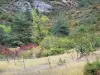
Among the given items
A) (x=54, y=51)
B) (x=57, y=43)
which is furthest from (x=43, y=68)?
(x=57, y=43)

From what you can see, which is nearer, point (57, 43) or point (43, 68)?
point (43, 68)

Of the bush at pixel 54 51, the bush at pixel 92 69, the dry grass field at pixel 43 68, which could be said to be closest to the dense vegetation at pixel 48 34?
the bush at pixel 54 51

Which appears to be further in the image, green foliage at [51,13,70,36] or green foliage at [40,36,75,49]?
green foliage at [51,13,70,36]

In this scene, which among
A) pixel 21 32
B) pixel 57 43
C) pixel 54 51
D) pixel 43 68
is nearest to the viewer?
pixel 43 68

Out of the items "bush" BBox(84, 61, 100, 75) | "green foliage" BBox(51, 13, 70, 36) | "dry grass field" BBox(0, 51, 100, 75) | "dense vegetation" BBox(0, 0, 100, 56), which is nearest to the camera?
"bush" BBox(84, 61, 100, 75)

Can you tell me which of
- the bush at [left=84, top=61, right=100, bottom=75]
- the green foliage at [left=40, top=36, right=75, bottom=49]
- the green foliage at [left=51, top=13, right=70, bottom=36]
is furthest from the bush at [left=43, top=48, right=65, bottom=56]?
the bush at [left=84, top=61, right=100, bottom=75]

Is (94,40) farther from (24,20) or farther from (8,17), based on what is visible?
(8,17)

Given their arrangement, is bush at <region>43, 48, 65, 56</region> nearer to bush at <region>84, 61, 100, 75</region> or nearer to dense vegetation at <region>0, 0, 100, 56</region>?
dense vegetation at <region>0, 0, 100, 56</region>

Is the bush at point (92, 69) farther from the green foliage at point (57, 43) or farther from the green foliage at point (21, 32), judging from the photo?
the green foliage at point (21, 32)

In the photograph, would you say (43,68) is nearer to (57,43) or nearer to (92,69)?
(92,69)

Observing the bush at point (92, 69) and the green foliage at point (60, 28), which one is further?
the green foliage at point (60, 28)

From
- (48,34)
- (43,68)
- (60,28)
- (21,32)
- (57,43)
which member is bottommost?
(48,34)

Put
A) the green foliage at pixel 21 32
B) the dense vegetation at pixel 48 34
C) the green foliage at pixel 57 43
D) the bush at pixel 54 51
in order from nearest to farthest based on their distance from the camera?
the bush at pixel 54 51 → the dense vegetation at pixel 48 34 → the green foliage at pixel 57 43 → the green foliage at pixel 21 32

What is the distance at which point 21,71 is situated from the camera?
2683 cm
